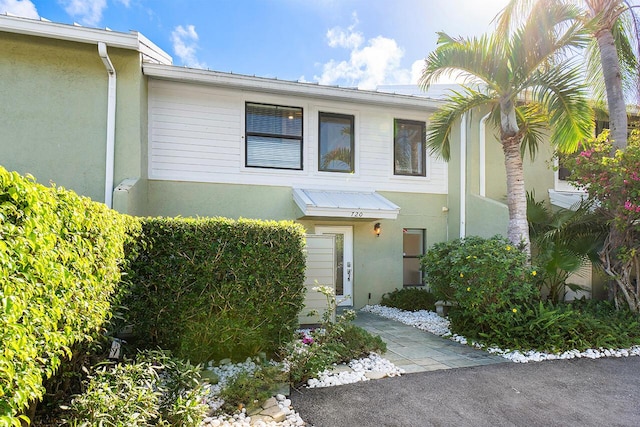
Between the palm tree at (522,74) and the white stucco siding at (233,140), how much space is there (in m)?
3.05

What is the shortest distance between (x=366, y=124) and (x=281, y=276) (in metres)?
7.90

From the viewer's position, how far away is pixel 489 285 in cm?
773

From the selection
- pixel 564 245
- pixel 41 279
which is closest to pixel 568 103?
pixel 564 245

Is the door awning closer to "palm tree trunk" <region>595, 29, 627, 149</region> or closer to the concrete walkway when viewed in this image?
the concrete walkway

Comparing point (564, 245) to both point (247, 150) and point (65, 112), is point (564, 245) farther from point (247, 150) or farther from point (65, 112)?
point (65, 112)

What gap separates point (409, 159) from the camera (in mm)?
13172

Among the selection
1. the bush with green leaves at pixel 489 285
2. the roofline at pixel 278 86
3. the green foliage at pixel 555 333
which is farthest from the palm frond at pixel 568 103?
the green foliage at pixel 555 333

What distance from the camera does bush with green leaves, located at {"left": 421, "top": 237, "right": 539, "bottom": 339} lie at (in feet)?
25.3

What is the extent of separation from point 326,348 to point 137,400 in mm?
3083

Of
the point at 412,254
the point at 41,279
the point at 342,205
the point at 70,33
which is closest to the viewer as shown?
the point at 41,279

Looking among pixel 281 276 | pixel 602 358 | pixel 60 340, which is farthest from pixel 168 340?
pixel 602 358

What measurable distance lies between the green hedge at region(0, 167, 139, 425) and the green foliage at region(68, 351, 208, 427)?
1.86 feet

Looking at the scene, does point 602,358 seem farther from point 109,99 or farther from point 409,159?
point 109,99

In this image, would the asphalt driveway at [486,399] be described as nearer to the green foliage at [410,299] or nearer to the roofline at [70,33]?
the green foliage at [410,299]
